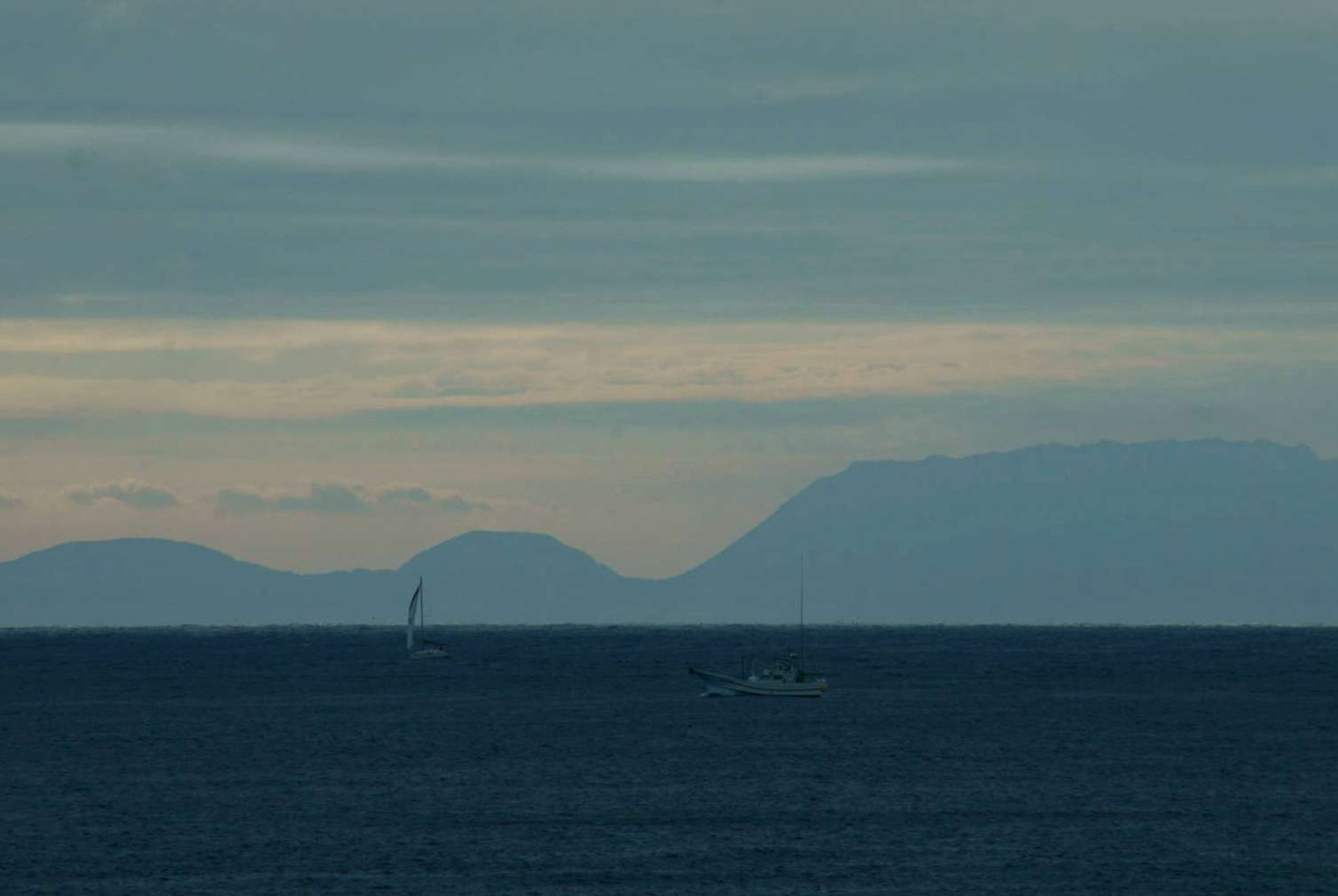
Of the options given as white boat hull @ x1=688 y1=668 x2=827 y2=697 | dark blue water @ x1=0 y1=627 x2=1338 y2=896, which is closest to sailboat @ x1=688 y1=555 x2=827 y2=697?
white boat hull @ x1=688 y1=668 x2=827 y2=697

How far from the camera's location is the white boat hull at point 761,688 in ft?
607

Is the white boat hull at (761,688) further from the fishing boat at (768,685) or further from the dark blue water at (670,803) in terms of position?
the dark blue water at (670,803)

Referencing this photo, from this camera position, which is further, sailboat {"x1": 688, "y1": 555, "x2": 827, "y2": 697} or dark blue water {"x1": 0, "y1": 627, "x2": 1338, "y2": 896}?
sailboat {"x1": 688, "y1": 555, "x2": 827, "y2": 697}

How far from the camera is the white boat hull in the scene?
18512cm

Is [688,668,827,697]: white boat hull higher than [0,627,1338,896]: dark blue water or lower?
higher

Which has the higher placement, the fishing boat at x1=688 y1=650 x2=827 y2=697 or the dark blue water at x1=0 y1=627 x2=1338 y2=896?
the fishing boat at x1=688 y1=650 x2=827 y2=697

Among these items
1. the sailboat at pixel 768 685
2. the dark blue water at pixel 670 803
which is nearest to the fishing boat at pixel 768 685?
the sailboat at pixel 768 685

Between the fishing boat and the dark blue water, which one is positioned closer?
the dark blue water

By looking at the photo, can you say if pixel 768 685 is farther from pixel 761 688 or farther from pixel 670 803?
pixel 670 803

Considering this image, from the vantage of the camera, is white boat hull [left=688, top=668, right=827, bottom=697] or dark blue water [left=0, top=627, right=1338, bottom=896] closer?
dark blue water [left=0, top=627, right=1338, bottom=896]

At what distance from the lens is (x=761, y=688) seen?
611ft

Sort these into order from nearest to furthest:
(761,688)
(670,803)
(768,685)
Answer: (670,803) < (761,688) < (768,685)

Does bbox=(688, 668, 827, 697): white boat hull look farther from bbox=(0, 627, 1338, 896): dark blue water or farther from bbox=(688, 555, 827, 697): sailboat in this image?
bbox=(0, 627, 1338, 896): dark blue water

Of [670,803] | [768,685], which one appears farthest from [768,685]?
[670,803]
